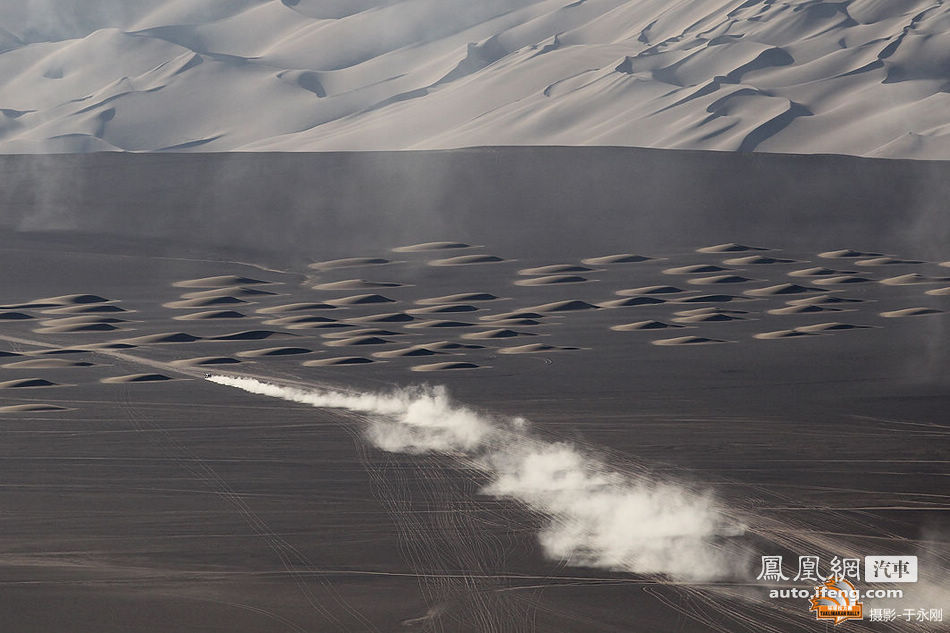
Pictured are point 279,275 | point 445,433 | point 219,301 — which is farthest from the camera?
point 279,275

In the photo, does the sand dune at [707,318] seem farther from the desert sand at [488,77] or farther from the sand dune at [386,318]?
the desert sand at [488,77]

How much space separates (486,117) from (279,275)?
64.7m

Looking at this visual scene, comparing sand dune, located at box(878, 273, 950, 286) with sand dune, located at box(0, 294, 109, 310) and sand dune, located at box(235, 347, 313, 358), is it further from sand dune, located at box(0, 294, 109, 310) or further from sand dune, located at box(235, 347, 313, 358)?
sand dune, located at box(0, 294, 109, 310)

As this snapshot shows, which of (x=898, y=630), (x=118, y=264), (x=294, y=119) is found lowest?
(x=898, y=630)

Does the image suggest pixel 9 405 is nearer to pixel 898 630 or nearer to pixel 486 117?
pixel 898 630

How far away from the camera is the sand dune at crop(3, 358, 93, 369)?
39375 mm

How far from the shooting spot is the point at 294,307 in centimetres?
4778

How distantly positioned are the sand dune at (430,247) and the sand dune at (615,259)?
5.03 metres

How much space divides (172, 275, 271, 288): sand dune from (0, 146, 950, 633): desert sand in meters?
0.30

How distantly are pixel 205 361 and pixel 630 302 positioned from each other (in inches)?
587

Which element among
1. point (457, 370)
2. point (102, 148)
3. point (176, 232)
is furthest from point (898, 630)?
point (102, 148)

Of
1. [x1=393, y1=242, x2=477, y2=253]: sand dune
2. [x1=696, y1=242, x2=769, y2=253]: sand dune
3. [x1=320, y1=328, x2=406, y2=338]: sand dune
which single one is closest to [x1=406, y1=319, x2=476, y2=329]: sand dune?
[x1=320, y1=328, x2=406, y2=338]: sand dune

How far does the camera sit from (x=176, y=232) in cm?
6047

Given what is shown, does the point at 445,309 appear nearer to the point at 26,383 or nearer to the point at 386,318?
the point at 386,318
